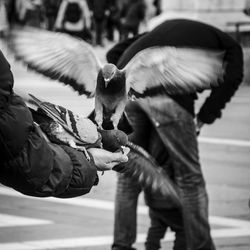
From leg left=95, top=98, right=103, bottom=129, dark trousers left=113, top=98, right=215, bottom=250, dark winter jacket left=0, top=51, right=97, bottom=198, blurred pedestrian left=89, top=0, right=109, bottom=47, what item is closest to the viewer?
dark winter jacket left=0, top=51, right=97, bottom=198

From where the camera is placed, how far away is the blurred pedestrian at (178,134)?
6574 mm

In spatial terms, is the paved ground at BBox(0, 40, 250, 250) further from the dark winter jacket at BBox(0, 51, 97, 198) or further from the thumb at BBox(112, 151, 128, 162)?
the dark winter jacket at BBox(0, 51, 97, 198)

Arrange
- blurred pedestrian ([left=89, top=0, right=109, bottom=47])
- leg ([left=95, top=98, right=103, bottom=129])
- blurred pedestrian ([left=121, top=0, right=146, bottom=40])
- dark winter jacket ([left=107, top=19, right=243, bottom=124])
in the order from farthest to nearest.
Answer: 1. blurred pedestrian ([left=89, top=0, right=109, bottom=47])
2. blurred pedestrian ([left=121, top=0, right=146, bottom=40])
3. dark winter jacket ([left=107, top=19, right=243, bottom=124])
4. leg ([left=95, top=98, right=103, bottom=129])

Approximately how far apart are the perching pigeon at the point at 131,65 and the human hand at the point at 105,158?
1.55 m

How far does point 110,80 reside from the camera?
482 cm

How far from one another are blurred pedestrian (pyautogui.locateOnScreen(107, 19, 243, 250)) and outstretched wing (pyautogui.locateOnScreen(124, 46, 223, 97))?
34.8 inches

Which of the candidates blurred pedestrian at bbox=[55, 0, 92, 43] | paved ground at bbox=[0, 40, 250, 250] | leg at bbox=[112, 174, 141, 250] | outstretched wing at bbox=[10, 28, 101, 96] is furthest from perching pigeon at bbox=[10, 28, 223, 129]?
blurred pedestrian at bbox=[55, 0, 92, 43]

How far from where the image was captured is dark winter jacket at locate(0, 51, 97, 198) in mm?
3098

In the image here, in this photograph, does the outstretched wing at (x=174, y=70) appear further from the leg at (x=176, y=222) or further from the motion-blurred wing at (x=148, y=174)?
the leg at (x=176, y=222)

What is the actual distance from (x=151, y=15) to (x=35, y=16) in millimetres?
3265

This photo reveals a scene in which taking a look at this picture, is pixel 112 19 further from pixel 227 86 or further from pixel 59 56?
pixel 59 56

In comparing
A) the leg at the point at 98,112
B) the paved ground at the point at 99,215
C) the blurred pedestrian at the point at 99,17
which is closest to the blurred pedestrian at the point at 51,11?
the blurred pedestrian at the point at 99,17

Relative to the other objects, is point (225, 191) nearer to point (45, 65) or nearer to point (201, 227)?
point (201, 227)

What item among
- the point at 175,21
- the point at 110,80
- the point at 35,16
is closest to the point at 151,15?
the point at 35,16
